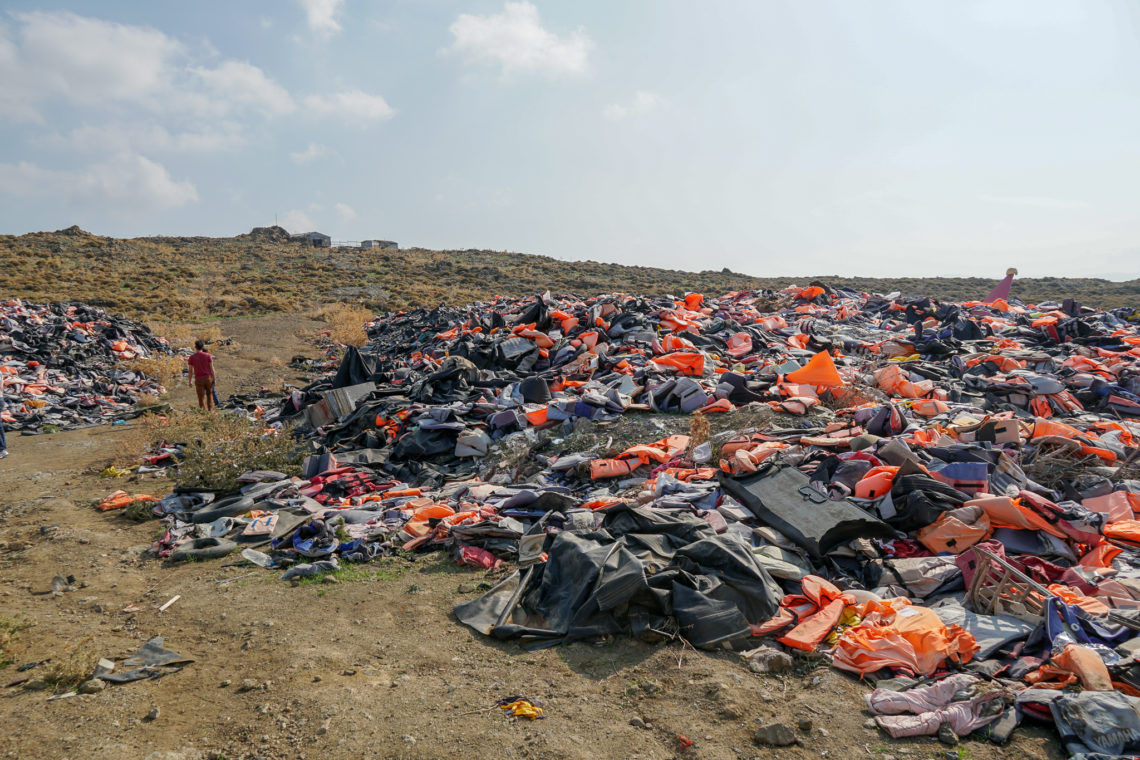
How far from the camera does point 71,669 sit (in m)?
3.18

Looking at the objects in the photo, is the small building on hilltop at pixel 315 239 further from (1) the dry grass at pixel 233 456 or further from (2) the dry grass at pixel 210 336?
(1) the dry grass at pixel 233 456

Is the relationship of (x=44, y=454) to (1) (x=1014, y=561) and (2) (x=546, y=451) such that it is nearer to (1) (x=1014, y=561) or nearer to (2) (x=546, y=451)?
(2) (x=546, y=451)

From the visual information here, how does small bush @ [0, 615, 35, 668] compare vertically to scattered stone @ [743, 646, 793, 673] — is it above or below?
below

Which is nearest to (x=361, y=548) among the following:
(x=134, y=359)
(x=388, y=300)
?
(x=134, y=359)

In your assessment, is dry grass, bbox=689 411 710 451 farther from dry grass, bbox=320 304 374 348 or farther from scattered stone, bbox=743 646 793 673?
dry grass, bbox=320 304 374 348

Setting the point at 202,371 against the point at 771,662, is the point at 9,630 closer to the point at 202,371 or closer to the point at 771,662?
the point at 771,662

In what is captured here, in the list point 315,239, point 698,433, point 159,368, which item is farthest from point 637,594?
point 315,239

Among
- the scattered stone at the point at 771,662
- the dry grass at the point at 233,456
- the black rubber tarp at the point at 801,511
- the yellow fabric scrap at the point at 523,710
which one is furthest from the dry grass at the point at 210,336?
the scattered stone at the point at 771,662

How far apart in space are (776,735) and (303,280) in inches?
1331

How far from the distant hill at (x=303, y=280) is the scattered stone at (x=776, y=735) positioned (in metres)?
25.3

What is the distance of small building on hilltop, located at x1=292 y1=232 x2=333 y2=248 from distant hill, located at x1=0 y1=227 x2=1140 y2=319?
1523 millimetres

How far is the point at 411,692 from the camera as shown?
3217 millimetres

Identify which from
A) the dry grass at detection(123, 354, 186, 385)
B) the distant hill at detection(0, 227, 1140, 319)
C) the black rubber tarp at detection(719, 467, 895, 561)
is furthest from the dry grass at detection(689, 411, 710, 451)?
the distant hill at detection(0, 227, 1140, 319)

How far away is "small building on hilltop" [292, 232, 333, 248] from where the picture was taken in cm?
4691
